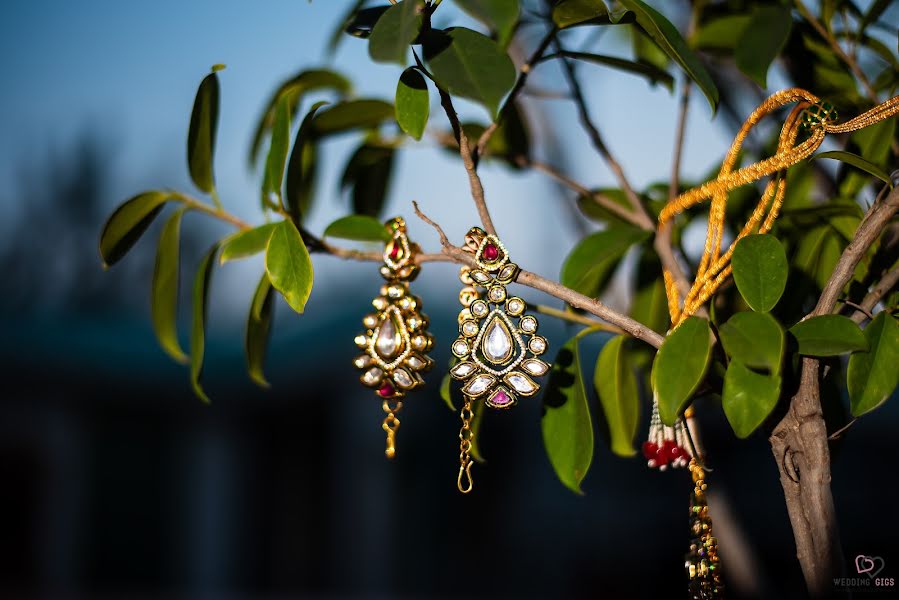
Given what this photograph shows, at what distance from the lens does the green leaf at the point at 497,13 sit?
52 centimetres

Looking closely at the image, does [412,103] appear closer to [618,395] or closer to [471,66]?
[471,66]

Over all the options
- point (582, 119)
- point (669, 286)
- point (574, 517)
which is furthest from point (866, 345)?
point (574, 517)

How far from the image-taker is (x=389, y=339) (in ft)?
2.56

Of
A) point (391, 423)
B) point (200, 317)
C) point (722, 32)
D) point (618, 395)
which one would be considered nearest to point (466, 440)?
point (391, 423)

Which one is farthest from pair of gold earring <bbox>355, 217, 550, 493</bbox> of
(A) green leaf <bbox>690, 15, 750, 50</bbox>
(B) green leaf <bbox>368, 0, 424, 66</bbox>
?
(A) green leaf <bbox>690, 15, 750, 50</bbox>

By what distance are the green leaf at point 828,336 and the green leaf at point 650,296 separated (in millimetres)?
446

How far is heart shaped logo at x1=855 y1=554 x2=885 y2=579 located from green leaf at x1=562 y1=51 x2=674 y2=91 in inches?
19.8

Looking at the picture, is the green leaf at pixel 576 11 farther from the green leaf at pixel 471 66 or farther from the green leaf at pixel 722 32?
the green leaf at pixel 722 32

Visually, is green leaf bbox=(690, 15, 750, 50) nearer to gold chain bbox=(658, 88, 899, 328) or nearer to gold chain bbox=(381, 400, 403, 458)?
gold chain bbox=(658, 88, 899, 328)

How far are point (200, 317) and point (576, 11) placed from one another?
0.47m

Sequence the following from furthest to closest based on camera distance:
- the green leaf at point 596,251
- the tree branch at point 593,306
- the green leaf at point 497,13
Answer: the green leaf at point 596,251 < the tree branch at point 593,306 < the green leaf at point 497,13

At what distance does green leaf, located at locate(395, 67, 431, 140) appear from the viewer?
657mm

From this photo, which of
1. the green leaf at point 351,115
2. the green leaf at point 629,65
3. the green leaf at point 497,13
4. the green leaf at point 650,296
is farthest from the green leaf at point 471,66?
the green leaf at point 650,296

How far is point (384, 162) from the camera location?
1097mm
